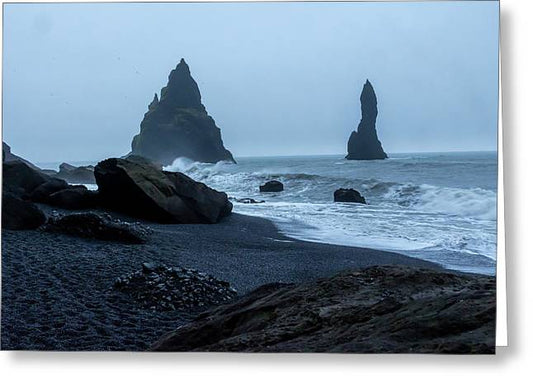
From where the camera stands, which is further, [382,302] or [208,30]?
[208,30]

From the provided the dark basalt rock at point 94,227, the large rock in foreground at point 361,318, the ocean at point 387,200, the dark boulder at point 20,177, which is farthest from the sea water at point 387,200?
the dark boulder at point 20,177

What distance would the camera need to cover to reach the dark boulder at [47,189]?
9.95ft

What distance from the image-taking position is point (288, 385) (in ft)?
9.28

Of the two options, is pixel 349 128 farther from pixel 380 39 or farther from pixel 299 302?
pixel 299 302

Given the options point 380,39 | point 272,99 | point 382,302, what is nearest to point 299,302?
point 382,302

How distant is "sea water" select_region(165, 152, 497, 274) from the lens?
2869 millimetres

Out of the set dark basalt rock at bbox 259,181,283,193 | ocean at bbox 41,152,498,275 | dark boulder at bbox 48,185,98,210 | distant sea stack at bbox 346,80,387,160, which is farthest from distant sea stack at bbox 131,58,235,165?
distant sea stack at bbox 346,80,387,160

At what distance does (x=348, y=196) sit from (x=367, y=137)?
1.01 feet

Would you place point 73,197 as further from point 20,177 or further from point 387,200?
point 387,200

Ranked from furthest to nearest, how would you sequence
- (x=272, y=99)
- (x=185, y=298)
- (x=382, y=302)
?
(x=272, y=99) < (x=185, y=298) < (x=382, y=302)

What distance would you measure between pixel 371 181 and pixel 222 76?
913 millimetres

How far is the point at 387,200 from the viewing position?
9.89 feet

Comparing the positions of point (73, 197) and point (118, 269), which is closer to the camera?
point (118, 269)

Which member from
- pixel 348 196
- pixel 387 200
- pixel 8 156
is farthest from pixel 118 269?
pixel 387 200
